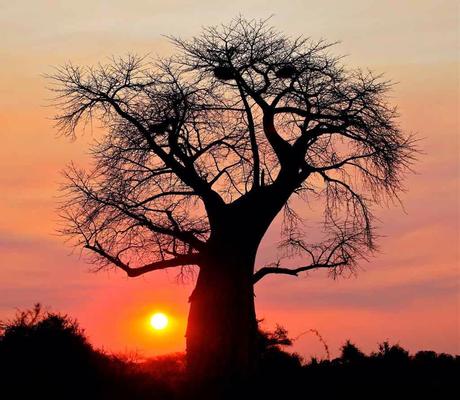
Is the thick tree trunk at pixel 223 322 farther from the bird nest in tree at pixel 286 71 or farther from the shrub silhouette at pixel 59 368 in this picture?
the bird nest in tree at pixel 286 71

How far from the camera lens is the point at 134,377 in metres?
16.5

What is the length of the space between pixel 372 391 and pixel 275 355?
605cm

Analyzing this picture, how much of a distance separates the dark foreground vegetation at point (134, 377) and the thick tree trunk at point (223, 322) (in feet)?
1.16

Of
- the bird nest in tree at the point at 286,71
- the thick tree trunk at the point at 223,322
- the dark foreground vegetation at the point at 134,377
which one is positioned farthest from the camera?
the bird nest in tree at the point at 286,71

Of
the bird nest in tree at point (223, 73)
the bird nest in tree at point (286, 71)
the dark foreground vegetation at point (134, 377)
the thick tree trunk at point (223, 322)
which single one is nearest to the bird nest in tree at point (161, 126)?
the bird nest in tree at point (223, 73)

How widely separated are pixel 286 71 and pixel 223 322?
516 centimetres

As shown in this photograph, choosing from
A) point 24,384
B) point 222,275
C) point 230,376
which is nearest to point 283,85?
point 222,275

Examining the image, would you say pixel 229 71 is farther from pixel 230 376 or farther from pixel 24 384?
pixel 24 384

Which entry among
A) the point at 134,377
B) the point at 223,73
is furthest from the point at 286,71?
the point at 134,377

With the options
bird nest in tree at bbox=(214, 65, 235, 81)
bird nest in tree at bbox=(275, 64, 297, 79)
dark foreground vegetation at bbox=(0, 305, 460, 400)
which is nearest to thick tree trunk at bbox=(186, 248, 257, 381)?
dark foreground vegetation at bbox=(0, 305, 460, 400)

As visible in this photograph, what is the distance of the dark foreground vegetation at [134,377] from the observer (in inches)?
604

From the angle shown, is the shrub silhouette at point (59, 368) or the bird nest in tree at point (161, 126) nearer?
the shrub silhouette at point (59, 368)

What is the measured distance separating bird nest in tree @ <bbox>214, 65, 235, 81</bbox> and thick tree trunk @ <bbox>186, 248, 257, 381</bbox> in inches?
140

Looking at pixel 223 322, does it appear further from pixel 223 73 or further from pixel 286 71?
pixel 286 71
